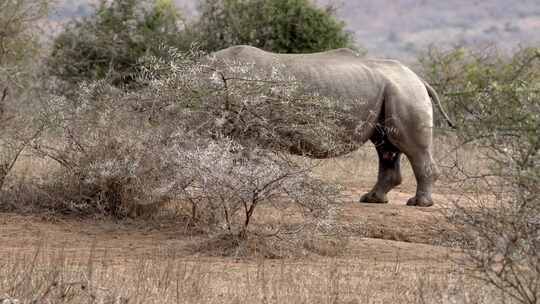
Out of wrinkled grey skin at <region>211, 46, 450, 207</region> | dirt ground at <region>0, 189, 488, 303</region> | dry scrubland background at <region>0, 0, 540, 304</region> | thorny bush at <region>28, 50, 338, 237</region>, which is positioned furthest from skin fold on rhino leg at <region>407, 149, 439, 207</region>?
thorny bush at <region>28, 50, 338, 237</region>

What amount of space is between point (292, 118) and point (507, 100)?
331 cm

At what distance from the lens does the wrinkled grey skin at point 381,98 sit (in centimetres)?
1162

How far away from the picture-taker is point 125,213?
33.6 ft

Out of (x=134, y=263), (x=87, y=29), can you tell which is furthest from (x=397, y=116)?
(x=87, y=29)

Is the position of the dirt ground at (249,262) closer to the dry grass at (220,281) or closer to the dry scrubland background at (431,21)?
the dry grass at (220,281)

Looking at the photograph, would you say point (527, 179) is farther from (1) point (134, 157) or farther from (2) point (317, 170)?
(2) point (317, 170)

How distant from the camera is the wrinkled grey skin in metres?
11.6

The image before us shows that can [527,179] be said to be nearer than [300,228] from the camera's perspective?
Yes

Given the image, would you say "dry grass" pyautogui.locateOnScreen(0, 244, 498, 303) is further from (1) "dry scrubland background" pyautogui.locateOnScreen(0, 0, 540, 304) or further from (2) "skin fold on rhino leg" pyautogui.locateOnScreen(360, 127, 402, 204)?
(2) "skin fold on rhino leg" pyautogui.locateOnScreen(360, 127, 402, 204)

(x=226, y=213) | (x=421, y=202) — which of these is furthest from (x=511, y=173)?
(x=421, y=202)

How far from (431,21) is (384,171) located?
93.5 metres

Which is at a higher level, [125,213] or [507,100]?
[507,100]

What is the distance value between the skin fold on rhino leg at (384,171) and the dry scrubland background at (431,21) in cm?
7297

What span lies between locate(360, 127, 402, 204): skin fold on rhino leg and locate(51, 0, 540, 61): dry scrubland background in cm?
7297
